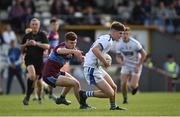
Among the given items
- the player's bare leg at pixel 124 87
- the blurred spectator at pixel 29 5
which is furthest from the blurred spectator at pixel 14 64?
the player's bare leg at pixel 124 87

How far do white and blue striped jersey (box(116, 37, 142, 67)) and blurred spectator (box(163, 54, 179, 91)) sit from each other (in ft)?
41.7

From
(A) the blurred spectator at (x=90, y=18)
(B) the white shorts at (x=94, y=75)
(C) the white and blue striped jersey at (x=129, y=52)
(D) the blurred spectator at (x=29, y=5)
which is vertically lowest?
(B) the white shorts at (x=94, y=75)

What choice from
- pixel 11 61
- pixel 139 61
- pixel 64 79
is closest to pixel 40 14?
pixel 11 61

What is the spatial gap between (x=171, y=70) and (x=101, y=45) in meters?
19.6

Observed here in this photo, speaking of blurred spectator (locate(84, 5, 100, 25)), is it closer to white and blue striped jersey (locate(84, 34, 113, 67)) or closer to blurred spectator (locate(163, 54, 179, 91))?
blurred spectator (locate(163, 54, 179, 91))

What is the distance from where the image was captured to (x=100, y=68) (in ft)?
64.6

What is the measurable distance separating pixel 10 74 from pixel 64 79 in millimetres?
13827

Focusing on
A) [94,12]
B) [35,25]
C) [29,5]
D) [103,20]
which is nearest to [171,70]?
[103,20]

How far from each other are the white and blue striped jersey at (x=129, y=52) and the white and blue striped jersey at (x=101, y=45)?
5523 mm

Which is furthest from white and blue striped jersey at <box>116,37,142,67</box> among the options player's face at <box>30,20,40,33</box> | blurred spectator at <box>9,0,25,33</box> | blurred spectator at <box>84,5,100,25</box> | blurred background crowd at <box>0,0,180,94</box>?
blurred spectator at <box>84,5,100,25</box>

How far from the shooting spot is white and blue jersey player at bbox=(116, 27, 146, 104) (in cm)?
2489

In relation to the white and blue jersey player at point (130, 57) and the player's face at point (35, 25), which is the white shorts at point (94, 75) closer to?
the player's face at point (35, 25)

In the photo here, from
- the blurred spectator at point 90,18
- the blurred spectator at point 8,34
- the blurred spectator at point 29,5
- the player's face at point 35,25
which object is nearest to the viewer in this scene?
the player's face at point 35,25

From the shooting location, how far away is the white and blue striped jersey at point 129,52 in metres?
25.0
